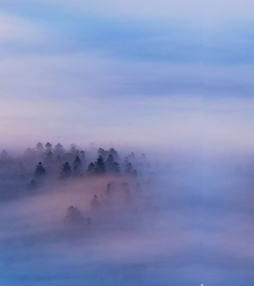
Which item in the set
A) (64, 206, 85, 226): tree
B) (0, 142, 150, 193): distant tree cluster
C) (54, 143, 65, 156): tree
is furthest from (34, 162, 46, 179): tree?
(64, 206, 85, 226): tree

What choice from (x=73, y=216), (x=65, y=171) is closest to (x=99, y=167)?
(x=65, y=171)

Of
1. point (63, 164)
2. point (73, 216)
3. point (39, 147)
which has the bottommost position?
point (73, 216)

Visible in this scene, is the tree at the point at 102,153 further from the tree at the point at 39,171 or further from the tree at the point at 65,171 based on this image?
the tree at the point at 39,171

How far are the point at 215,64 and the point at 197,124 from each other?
35cm

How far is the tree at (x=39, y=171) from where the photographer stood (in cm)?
351

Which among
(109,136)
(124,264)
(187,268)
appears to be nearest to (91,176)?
(109,136)

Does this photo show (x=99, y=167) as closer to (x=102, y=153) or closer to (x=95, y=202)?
(x=102, y=153)

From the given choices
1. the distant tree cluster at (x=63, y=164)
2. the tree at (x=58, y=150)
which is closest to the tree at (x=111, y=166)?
the distant tree cluster at (x=63, y=164)

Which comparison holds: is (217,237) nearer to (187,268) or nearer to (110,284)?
(187,268)

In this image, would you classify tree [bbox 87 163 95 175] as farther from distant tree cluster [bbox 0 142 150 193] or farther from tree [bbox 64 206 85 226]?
tree [bbox 64 206 85 226]

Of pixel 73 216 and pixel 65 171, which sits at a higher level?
pixel 65 171

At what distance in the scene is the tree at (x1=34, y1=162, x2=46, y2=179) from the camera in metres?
3.51

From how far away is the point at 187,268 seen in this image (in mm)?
3498

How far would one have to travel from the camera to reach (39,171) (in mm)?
3510
